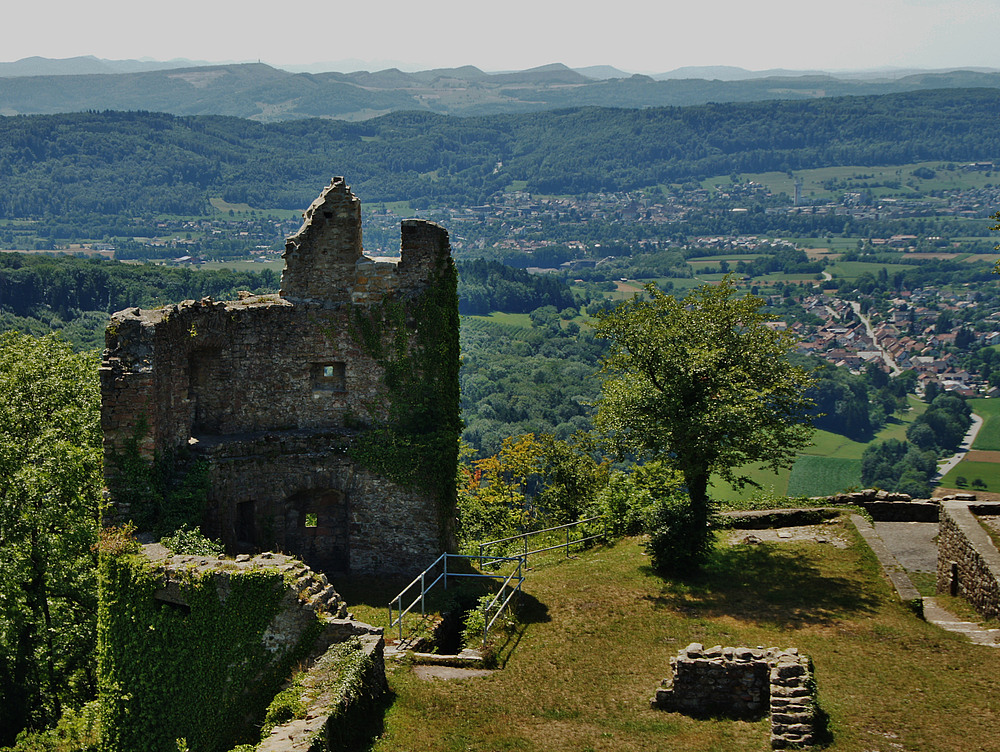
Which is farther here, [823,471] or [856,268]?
[856,268]

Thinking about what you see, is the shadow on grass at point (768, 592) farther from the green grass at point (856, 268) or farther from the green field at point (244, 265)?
the green grass at point (856, 268)

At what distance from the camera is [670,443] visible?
22.6 metres

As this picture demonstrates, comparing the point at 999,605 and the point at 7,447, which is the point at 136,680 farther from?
the point at 999,605

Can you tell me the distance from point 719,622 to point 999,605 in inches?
198

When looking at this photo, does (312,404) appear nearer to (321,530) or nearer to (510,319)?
(321,530)

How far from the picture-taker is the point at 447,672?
16.7 meters

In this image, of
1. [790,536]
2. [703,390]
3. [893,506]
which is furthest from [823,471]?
[703,390]

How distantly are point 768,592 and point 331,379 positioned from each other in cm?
1098

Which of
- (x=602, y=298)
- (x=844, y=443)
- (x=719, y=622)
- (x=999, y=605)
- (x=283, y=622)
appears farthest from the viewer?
(x=602, y=298)

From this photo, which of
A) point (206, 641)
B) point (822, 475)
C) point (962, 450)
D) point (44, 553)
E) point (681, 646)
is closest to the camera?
point (206, 641)

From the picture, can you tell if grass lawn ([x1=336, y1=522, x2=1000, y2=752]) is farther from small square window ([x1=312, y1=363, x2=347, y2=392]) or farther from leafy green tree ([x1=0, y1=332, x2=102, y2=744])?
leafy green tree ([x1=0, y1=332, x2=102, y2=744])

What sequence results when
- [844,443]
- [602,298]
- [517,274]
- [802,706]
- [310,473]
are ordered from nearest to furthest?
[802,706] → [310,473] → [844,443] → [517,274] → [602,298]

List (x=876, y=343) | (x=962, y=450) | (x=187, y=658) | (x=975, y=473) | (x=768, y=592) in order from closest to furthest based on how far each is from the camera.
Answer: (x=187, y=658), (x=768, y=592), (x=975, y=473), (x=962, y=450), (x=876, y=343)

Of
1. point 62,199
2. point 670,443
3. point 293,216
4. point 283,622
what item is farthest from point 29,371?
point 62,199
